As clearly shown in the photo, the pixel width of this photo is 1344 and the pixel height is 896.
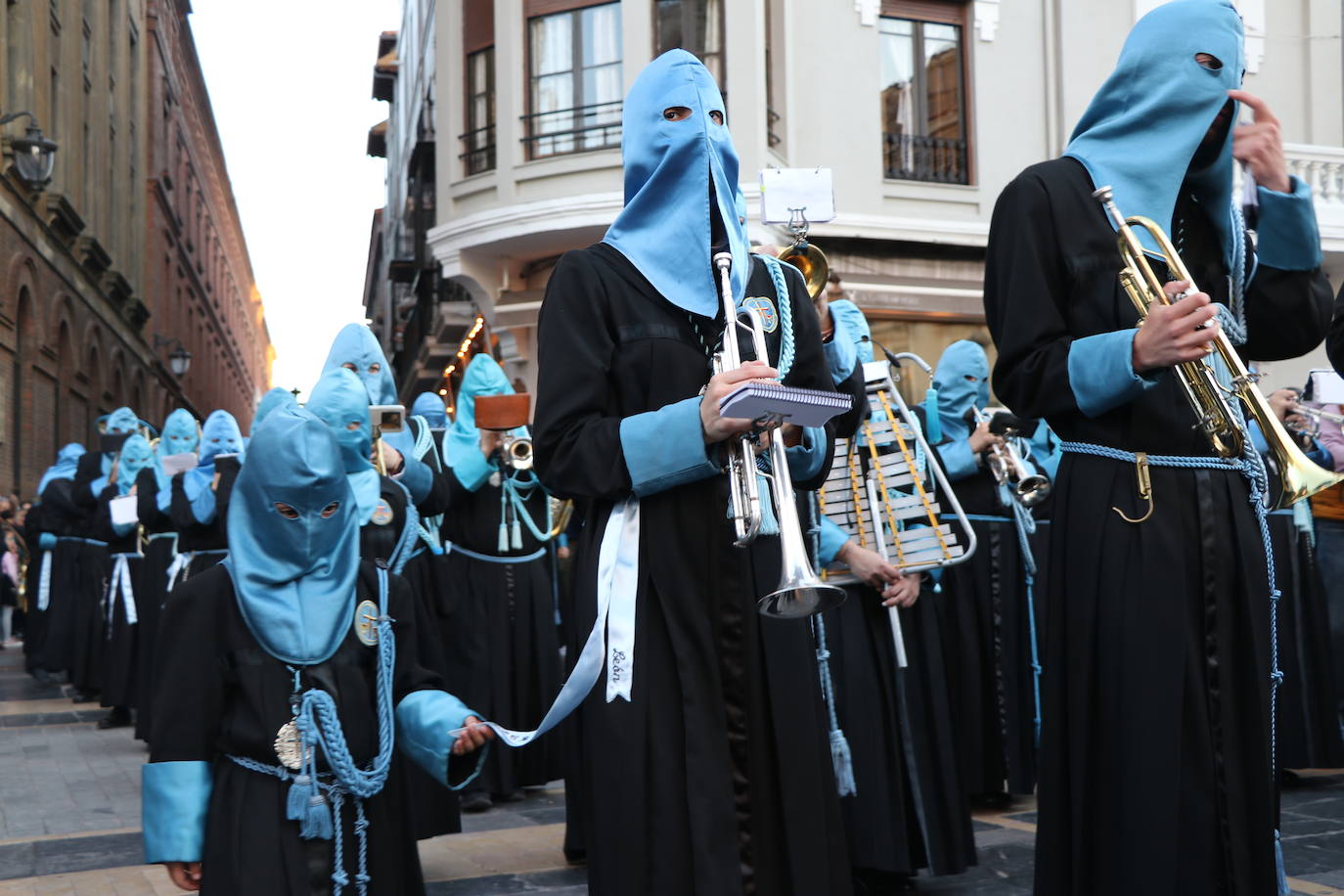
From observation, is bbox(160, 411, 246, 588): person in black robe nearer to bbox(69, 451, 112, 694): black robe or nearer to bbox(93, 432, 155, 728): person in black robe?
bbox(93, 432, 155, 728): person in black robe

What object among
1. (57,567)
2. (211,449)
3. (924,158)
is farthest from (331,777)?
(924,158)

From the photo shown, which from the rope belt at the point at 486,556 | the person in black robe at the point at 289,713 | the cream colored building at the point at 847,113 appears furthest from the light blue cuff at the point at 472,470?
the cream colored building at the point at 847,113

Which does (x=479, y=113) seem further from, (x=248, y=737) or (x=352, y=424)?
(x=248, y=737)

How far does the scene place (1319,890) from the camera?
4.86 meters

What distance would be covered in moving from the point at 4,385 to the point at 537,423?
20579 millimetres

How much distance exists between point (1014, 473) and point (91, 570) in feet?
33.2

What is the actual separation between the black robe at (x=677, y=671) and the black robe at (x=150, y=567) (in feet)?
26.2

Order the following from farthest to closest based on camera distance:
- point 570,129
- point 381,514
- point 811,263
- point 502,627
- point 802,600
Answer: point 570,129, point 502,627, point 381,514, point 811,263, point 802,600

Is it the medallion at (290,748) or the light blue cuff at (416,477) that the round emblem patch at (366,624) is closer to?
the medallion at (290,748)

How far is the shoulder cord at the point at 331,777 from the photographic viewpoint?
390cm

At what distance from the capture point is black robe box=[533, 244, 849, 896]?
312cm

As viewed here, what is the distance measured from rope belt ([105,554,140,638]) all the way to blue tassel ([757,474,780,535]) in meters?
9.41

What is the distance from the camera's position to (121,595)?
1214 centimetres

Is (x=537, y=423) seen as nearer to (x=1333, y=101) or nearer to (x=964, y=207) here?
(x=964, y=207)
